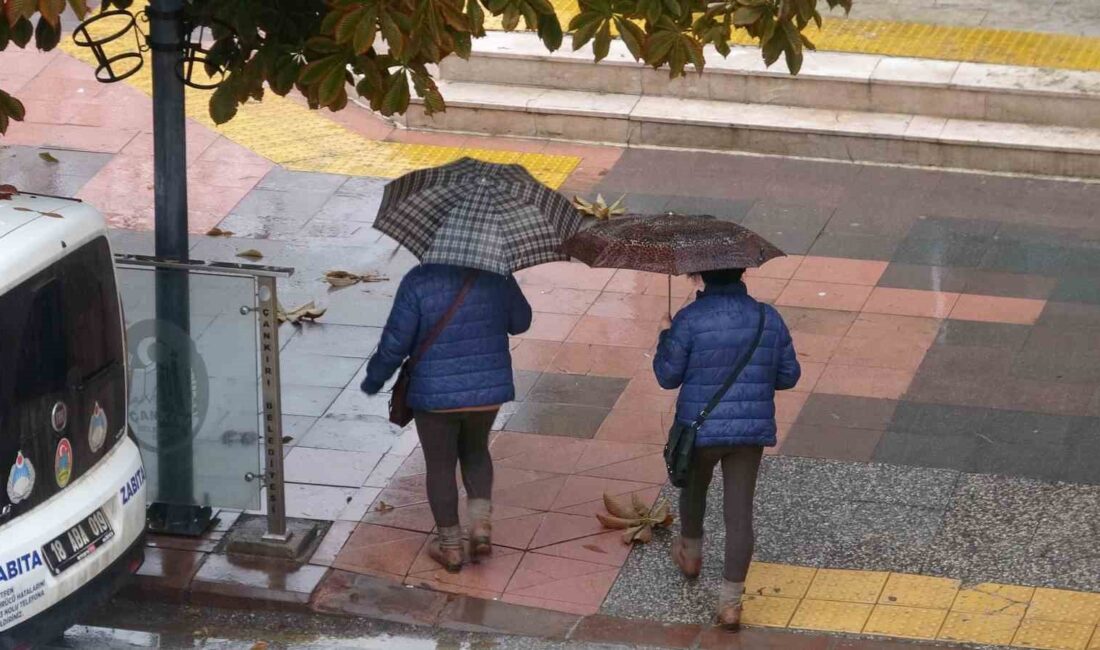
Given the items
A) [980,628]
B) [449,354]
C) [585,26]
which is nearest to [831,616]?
[980,628]

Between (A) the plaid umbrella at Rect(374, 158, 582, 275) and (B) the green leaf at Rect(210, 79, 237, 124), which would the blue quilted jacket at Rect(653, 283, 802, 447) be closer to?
(A) the plaid umbrella at Rect(374, 158, 582, 275)

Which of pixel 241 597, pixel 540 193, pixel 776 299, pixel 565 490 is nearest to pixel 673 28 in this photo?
pixel 540 193

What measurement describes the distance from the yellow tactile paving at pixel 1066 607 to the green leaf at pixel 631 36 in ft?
9.44

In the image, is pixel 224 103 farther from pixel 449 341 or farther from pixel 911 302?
pixel 911 302

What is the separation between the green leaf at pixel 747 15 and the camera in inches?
277

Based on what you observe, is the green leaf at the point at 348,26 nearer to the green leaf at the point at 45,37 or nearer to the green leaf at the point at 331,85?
the green leaf at the point at 331,85

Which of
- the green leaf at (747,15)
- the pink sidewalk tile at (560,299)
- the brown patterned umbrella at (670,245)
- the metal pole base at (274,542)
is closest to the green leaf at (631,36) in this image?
the green leaf at (747,15)

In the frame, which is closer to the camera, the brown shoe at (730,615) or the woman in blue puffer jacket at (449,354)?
the brown shoe at (730,615)

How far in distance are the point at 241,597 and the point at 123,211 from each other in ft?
17.1

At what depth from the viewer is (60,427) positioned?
6.67m

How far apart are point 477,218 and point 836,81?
6618 millimetres

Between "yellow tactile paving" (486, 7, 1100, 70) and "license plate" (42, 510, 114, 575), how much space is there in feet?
26.4

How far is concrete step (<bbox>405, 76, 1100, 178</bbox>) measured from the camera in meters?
12.6

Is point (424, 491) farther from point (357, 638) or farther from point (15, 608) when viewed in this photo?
point (15, 608)
